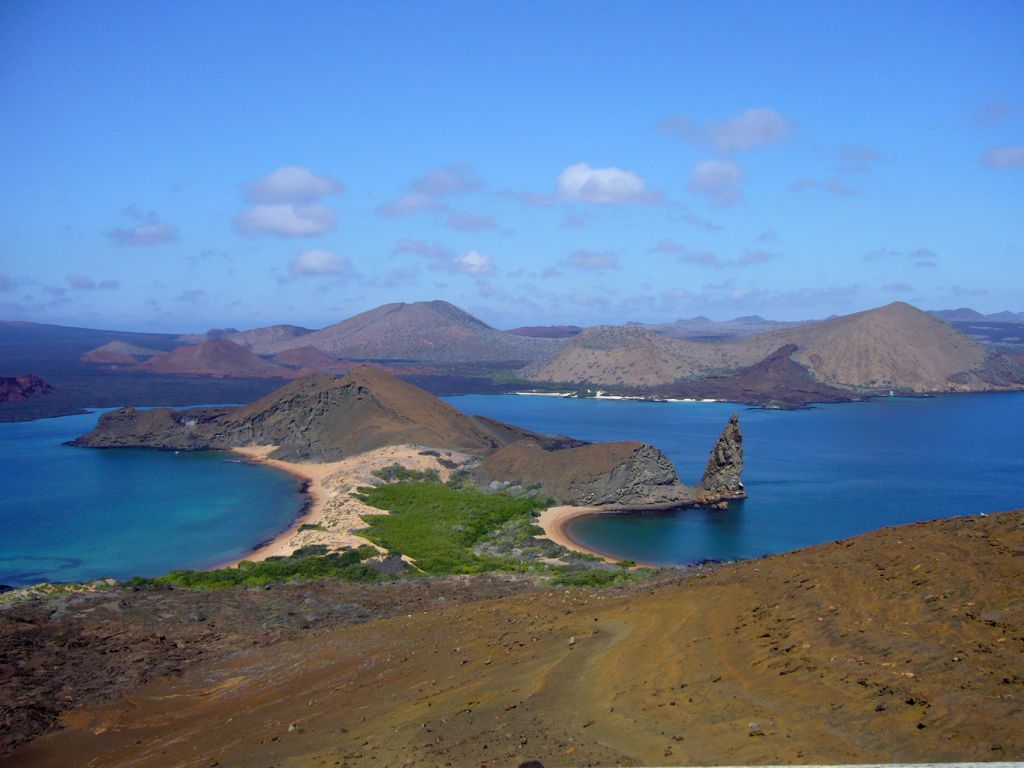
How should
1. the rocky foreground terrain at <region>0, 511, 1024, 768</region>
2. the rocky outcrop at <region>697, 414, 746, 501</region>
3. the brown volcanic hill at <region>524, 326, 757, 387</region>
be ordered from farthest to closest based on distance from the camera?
the brown volcanic hill at <region>524, 326, 757, 387</region> < the rocky outcrop at <region>697, 414, 746, 501</region> < the rocky foreground terrain at <region>0, 511, 1024, 768</region>

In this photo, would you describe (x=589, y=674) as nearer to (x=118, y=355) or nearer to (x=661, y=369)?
(x=661, y=369)

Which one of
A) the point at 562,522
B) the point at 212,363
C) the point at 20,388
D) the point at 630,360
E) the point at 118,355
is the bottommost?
the point at 562,522

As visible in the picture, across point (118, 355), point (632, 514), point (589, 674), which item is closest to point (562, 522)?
point (632, 514)

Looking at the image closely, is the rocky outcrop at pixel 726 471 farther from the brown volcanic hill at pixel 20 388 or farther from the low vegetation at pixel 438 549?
the brown volcanic hill at pixel 20 388

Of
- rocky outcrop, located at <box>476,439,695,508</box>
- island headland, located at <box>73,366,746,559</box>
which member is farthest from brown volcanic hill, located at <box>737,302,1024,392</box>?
rocky outcrop, located at <box>476,439,695,508</box>

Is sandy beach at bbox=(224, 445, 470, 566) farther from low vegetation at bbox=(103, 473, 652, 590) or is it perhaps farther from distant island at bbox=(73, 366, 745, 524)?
low vegetation at bbox=(103, 473, 652, 590)

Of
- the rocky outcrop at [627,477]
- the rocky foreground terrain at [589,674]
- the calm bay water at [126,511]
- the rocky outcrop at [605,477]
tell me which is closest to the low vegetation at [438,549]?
the rocky outcrop at [605,477]
